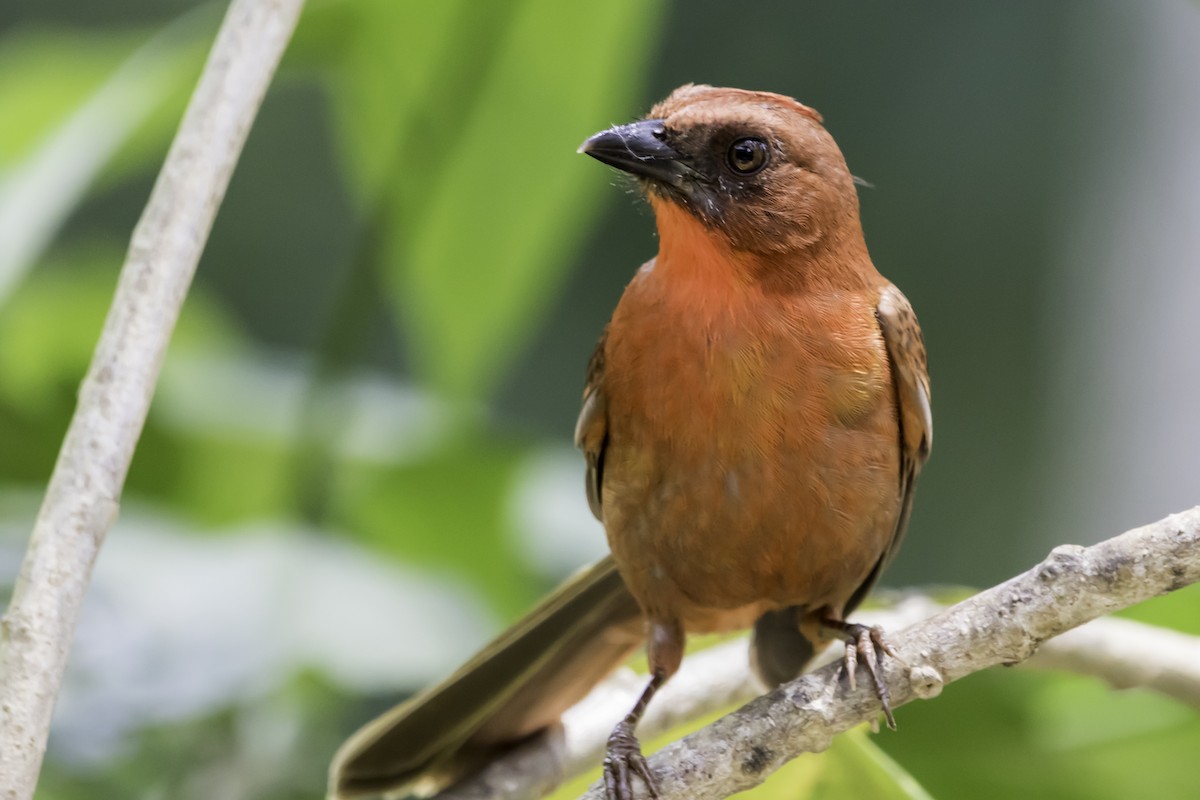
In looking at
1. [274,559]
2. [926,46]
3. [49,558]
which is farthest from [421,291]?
[926,46]

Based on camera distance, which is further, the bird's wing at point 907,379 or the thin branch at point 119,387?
the bird's wing at point 907,379

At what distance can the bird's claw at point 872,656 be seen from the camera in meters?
1.96

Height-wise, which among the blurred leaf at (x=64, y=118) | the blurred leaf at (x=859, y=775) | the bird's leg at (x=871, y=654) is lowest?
the blurred leaf at (x=859, y=775)

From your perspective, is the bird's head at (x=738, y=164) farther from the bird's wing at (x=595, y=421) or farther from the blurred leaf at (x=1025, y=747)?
the blurred leaf at (x=1025, y=747)

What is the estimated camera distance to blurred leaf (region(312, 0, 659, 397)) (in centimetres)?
335

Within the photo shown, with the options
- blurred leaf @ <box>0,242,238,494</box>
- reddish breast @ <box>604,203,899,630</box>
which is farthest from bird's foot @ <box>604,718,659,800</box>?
blurred leaf @ <box>0,242,238,494</box>

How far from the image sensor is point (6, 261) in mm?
2848

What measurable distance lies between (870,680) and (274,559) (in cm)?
187

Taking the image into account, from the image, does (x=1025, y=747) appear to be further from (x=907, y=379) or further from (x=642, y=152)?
(x=642, y=152)

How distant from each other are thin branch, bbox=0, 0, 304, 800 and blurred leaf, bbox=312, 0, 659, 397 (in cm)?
123

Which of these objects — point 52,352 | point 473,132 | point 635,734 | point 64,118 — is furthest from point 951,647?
point 52,352

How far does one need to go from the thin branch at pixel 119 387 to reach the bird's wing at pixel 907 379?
109 centimetres

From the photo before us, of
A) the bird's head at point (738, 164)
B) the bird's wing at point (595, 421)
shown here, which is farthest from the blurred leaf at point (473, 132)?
the bird's head at point (738, 164)

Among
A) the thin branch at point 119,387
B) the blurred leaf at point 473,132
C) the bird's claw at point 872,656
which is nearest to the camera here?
the thin branch at point 119,387
